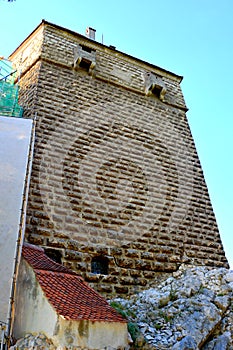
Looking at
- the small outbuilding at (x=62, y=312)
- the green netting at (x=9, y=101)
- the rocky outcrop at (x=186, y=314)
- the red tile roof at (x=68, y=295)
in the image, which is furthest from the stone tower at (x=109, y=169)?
the small outbuilding at (x=62, y=312)

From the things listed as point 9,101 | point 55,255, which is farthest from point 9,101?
point 55,255

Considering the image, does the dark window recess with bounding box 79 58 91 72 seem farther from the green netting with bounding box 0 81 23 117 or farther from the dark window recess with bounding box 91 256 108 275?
the dark window recess with bounding box 91 256 108 275

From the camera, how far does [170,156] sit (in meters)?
9.34

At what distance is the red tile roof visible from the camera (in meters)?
3.68

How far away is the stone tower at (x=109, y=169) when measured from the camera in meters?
6.66

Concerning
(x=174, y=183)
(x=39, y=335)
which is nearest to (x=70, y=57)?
(x=174, y=183)

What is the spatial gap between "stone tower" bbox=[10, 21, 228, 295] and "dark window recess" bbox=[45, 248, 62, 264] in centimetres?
2

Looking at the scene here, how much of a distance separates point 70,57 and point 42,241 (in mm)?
5319

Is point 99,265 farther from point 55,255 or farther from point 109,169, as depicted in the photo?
point 109,169

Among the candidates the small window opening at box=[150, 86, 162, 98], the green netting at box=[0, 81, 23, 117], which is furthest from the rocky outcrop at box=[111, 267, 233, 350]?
Result: the small window opening at box=[150, 86, 162, 98]

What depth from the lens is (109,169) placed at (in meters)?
7.90

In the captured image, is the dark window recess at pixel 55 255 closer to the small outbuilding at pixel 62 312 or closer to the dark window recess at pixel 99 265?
the dark window recess at pixel 99 265

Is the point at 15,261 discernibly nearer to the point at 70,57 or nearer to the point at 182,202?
the point at 182,202

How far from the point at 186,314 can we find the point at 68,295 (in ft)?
6.36
